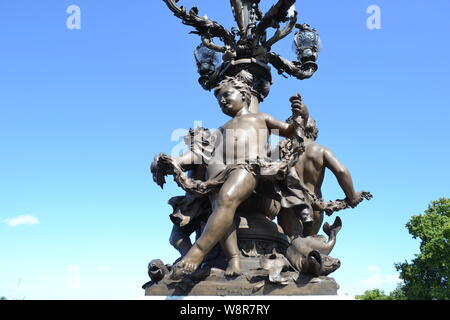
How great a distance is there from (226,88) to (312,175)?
4.66ft

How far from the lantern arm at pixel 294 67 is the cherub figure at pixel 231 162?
3.68ft

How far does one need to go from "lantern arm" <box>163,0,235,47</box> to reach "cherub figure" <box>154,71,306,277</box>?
1.06m

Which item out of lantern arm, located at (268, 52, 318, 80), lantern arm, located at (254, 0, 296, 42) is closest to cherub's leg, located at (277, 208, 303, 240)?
lantern arm, located at (268, 52, 318, 80)

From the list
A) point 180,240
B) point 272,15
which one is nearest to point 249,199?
point 180,240

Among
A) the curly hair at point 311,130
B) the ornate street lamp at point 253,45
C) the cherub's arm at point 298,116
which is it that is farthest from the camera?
the ornate street lamp at point 253,45

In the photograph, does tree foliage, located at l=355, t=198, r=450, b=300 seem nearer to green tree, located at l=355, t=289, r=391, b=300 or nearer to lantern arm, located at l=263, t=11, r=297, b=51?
green tree, located at l=355, t=289, r=391, b=300

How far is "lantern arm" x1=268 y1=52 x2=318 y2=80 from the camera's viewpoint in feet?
20.5

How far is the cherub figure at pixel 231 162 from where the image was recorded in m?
4.14

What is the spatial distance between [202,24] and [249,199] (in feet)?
8.87

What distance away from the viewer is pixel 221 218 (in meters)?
4.16

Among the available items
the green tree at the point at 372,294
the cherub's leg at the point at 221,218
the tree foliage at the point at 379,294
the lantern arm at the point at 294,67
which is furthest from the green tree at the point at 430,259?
the cherub's leg at the point at 221,218

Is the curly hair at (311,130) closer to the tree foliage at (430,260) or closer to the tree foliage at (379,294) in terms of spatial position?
the tree foliage at (430,260)

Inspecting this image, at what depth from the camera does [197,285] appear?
4.15 meters
